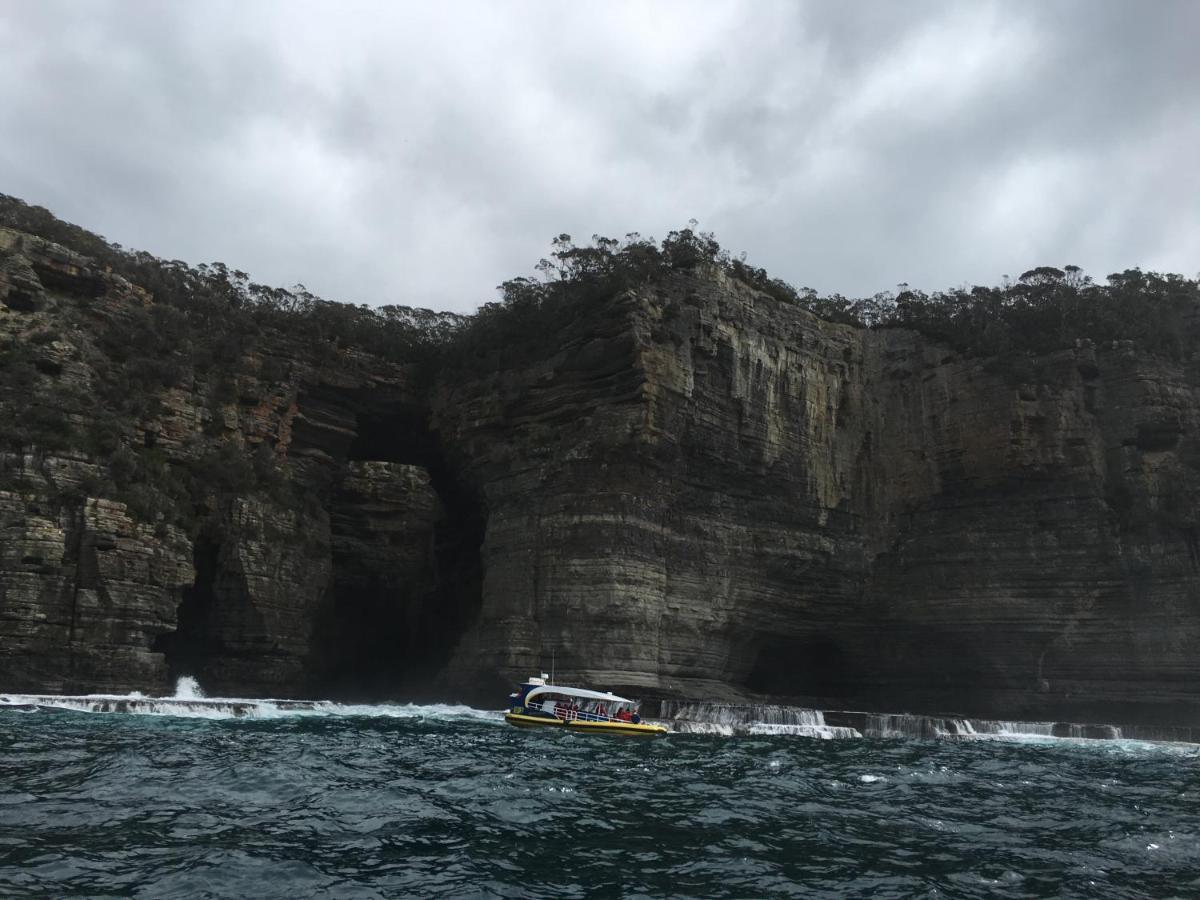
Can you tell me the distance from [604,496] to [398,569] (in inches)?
657

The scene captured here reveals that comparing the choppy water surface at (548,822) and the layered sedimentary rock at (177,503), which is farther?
the layered sedimentary rock at (177,503)

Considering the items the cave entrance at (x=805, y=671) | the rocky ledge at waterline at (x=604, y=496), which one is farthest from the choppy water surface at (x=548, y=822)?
the cave entrance at (x=805, y=671)

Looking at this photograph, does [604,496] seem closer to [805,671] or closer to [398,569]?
[398,569]

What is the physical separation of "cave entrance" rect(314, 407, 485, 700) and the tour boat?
2021 cm

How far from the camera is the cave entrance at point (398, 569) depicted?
55.5 metres

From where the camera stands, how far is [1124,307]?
5447 centimetres

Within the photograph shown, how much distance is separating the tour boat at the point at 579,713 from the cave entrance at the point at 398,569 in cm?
2021

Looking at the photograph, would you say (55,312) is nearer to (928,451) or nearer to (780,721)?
Answer: (780,721)

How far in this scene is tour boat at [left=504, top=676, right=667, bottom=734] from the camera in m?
33.4

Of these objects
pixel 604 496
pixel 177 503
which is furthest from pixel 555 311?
pixel 177 503

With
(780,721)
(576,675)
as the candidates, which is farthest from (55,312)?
(780,721)

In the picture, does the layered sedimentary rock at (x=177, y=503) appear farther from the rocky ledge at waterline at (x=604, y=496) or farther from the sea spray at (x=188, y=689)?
the sea spray at (x=188, y=689)

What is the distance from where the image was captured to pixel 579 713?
34.2 m

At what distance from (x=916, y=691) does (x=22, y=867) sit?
50886 mm
